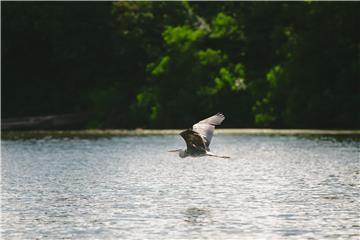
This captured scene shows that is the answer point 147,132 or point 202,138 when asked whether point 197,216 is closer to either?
point 202,138

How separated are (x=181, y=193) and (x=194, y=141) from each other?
207 cm

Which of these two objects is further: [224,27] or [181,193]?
[224,27]

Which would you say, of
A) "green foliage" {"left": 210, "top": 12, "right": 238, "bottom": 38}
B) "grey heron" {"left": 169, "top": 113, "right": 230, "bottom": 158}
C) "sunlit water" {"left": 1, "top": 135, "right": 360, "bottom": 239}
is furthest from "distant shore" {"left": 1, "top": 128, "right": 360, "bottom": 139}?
"grey heron" {"left": 169, "top": 113, "right": 230, "bottom": 158}

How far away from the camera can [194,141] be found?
70.1 feet

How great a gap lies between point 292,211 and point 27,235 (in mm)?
5490

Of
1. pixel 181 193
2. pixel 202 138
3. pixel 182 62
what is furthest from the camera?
pixel 182 62

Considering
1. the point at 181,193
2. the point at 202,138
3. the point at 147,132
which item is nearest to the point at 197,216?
the point at 202,138

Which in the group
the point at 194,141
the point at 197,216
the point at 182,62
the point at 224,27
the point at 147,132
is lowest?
the point at 197,216

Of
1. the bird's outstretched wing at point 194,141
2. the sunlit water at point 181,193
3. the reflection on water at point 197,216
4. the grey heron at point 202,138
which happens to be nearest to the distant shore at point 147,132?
the sunlit water at point 181,193

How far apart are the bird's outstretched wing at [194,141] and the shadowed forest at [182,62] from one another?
28.3m

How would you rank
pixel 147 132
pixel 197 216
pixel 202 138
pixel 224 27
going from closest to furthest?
pixel 197 216 → pixel 202 138 → pixel 147 132 → pixel 224 27

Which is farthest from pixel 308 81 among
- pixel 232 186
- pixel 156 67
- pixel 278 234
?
pixel 278 234

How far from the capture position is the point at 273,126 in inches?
2105

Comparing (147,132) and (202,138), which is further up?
(202,138)
